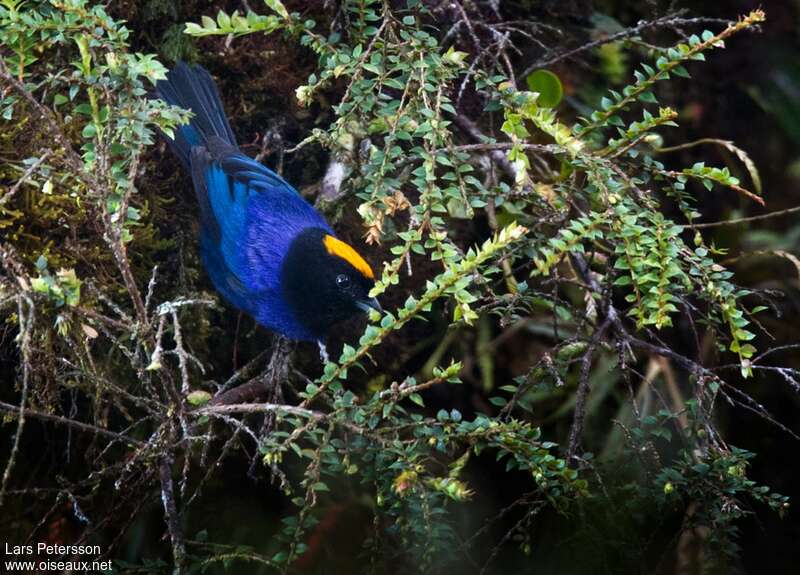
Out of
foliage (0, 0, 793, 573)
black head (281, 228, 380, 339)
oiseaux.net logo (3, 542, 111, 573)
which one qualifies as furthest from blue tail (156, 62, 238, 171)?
oiseaux.net logo (3, 542, 111, 573)

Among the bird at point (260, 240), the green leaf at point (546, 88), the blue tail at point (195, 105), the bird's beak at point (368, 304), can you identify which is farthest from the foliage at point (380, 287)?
the blue tail at point (195, 105)

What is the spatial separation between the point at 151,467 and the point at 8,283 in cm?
70

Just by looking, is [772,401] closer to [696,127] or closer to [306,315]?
[696,127]

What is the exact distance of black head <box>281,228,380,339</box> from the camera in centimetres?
353

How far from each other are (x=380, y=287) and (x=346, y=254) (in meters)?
1.13

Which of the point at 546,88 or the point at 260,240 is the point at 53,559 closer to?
the point at 260,240

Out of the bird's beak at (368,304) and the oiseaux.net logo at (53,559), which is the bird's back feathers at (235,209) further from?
the oiseaux.net logo at (53,559)

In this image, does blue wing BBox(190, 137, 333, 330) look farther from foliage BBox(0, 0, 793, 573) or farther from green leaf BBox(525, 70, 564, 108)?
green leaf BBox(525, 70, 564, 108)

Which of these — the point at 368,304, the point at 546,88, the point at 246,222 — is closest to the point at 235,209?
the point at 246,222

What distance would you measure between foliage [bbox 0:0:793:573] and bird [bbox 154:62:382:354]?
18cm

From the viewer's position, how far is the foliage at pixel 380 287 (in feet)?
7.70

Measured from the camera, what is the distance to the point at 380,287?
8.02ft

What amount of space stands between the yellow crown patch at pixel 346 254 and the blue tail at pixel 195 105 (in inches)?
26.7

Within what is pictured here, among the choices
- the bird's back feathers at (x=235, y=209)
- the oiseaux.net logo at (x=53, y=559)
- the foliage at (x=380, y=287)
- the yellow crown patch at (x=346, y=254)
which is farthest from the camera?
the bird's back feathers at (x=235, y=209)
